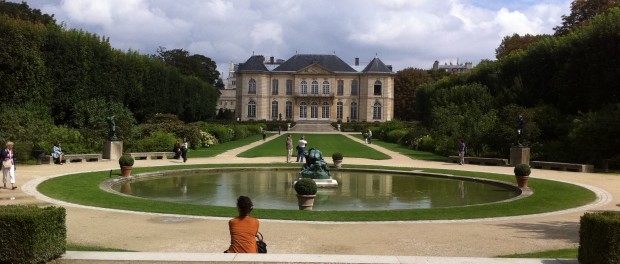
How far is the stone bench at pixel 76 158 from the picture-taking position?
80.8 ft

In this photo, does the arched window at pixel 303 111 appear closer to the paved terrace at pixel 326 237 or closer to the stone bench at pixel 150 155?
the stone bench at pixel 150 155

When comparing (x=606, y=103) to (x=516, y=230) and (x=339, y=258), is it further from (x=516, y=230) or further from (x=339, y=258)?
(x=339, y=258)

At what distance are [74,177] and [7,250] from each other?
1284 centimetres

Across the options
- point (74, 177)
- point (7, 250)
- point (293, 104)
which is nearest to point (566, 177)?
point (74, 177)

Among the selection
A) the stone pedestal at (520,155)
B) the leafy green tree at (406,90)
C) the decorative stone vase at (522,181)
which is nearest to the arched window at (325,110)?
the leafy green tree at (406,90)

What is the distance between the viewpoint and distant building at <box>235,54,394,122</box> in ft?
303

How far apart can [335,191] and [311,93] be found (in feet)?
250

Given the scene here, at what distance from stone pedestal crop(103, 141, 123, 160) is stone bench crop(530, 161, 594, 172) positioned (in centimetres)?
1999

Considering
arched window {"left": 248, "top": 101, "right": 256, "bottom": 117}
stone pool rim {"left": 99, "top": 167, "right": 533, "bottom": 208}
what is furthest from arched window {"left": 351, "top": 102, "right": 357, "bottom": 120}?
stone pool rim {"left": 99, "top": 167, "right": 533, "bottom": 208}

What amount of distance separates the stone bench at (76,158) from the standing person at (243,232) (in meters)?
20.3

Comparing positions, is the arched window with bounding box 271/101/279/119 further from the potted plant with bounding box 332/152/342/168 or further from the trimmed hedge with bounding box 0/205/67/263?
the trimmed hedge with bounding box 0/205/67/263

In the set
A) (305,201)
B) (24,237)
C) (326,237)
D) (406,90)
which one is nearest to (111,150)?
(305,201)

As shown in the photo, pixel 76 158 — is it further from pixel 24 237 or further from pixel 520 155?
pixel 24 237

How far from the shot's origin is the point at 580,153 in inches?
1057
